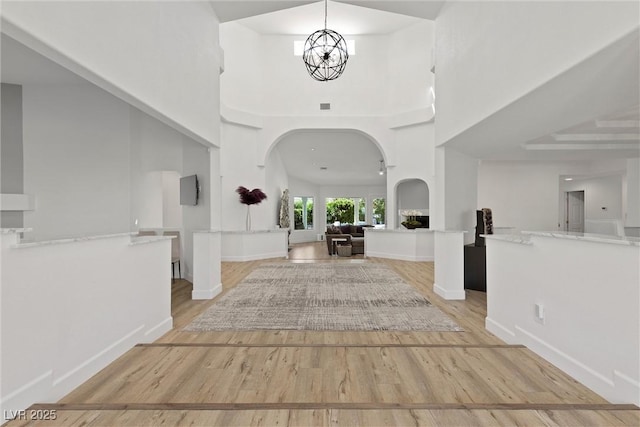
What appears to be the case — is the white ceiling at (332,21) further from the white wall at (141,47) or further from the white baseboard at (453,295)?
the white baseboard at (453,295)

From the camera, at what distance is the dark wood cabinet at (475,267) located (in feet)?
16.4

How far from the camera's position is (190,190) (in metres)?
5.14

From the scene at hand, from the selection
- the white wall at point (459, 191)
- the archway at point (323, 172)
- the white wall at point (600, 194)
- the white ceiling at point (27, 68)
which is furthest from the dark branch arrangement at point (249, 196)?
the white wall at point (600, 194)

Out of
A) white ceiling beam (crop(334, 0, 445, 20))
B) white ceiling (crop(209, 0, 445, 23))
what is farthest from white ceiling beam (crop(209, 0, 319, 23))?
white ceiling beam (crop(334, 0, 445, 20))

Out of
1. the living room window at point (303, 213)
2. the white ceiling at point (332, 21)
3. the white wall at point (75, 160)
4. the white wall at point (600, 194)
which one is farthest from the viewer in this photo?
the living room window at point (303, 213)

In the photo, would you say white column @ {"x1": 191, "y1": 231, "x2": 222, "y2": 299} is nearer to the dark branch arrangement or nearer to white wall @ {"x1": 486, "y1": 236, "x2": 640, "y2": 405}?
white wall @ {"x1": 486, "y1": 236, "x2": 640, "y2": 405}

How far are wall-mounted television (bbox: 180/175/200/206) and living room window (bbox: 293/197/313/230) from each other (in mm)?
8507

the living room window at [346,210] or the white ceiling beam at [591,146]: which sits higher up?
the white ceiling beam at [591,146]

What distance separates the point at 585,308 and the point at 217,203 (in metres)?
4.47

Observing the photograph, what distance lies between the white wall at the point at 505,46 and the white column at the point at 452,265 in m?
1.38

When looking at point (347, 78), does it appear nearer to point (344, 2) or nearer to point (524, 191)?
point (344, 2)

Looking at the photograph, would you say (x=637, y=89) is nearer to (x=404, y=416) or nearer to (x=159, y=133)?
(x=404, y=416)

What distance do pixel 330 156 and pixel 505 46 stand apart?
8405mm

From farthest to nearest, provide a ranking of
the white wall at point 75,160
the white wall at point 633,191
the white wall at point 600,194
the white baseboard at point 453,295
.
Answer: the white wall at point 600,194 → the white wall at point 633,191 → the white baseboard at point 453,295 → the white wall at point 75,160
